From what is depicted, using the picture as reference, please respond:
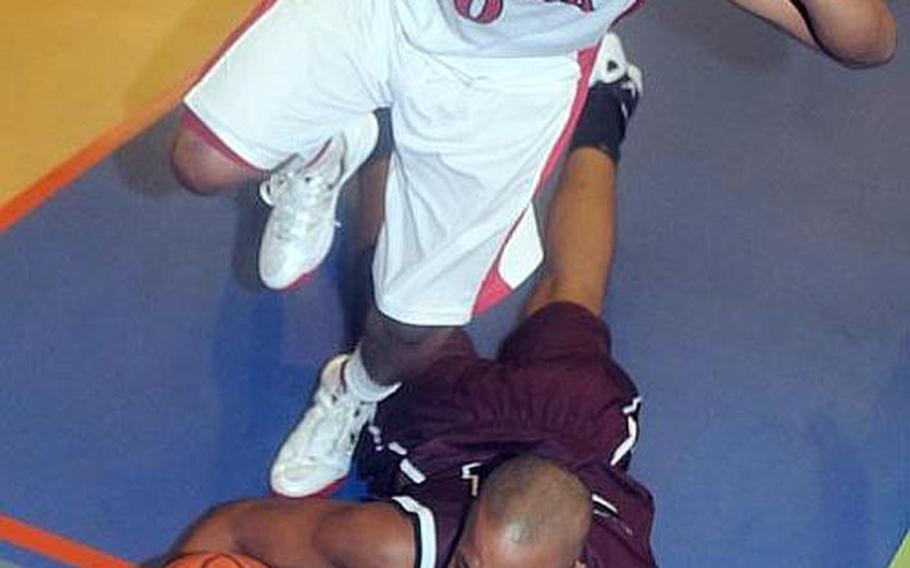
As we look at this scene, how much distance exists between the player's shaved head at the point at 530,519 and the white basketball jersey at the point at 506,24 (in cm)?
43

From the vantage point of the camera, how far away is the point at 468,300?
2039 mm

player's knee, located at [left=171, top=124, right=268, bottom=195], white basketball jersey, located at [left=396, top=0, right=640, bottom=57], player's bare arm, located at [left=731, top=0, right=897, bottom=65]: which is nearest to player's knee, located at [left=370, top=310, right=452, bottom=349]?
player's knee, located at [left=171, top=124, right=268, bottom=195]

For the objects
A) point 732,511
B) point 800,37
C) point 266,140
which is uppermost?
point 800,37

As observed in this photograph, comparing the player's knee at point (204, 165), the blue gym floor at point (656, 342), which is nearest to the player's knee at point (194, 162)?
the player's knee at point (204, 165)

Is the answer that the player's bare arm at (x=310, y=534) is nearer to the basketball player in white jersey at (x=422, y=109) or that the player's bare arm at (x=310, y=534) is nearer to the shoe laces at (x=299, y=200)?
the basketball player in white jersey at (x=422, y=109)

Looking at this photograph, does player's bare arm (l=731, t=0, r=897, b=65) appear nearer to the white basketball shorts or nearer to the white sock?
the white basketball shorts

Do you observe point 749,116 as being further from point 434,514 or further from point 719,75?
point 434,514

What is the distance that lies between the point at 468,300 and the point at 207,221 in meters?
0.51

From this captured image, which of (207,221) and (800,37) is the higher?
(800,37)

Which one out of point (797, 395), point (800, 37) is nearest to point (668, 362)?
point (797, 395)

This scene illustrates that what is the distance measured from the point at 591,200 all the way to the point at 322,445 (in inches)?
20.7

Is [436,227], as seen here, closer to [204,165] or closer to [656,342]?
[204,165]

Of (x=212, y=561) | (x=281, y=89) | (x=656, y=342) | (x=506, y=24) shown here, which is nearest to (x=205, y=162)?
(x=281, y=89)

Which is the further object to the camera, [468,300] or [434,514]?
[468,300]
